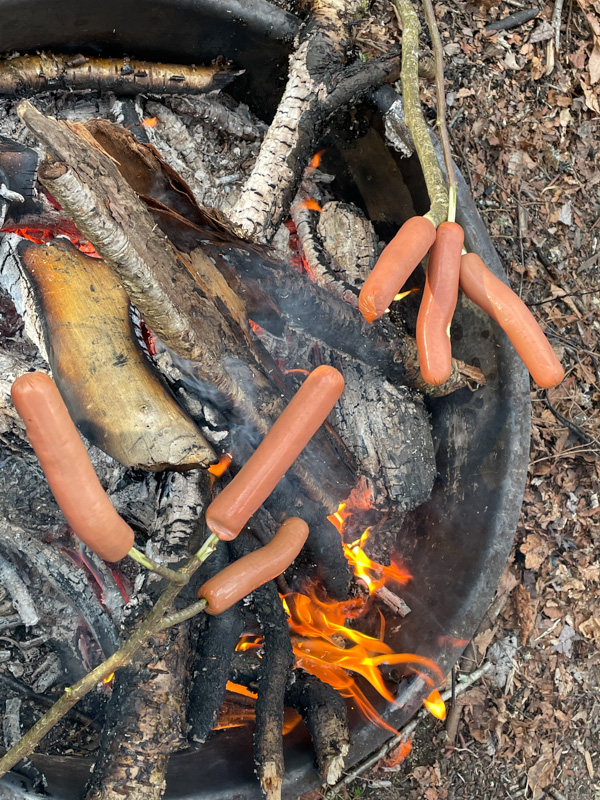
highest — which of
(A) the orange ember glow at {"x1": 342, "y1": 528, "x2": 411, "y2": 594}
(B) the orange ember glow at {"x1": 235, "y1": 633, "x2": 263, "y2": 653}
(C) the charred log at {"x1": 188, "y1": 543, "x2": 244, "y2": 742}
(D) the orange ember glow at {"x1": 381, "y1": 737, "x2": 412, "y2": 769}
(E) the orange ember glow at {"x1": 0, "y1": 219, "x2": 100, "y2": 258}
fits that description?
(E) the orange ember glow at {"x1": 0, "y1": 219, "x2": 100, "y2": 258}

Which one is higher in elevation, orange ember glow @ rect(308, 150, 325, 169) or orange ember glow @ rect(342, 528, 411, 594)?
orange ember glow @ rect(308, 150, 325, 169)

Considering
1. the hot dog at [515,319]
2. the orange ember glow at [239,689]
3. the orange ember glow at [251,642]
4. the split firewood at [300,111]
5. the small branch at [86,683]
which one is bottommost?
the orange ember glow at [239,689]

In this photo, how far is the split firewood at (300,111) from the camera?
2.56 m

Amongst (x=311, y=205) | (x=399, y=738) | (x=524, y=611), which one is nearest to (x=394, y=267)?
(x=311, y=205)

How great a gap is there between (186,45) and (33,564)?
7.41 feet

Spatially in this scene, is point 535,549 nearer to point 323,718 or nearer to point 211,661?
point 323,718

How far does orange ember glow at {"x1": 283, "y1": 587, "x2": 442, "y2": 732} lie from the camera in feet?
8.30

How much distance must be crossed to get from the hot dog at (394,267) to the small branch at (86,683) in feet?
2.66

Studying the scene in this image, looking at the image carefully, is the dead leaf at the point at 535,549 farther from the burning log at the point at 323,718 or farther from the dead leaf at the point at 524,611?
the burning log at the point at 323,718

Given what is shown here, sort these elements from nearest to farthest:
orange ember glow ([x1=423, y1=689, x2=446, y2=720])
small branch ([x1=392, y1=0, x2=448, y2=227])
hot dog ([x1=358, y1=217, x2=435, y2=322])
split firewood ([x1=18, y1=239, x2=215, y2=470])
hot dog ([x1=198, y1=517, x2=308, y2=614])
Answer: hot dog ([x1=198, y1=517, x2=308, y2=614])
hot dog ([x1=358, y1=217, x2=435, y2=322])
split firewood ([x1=18, y1=239, x2=215, y2=470])
small branch ([x1=392, y1=0, x2=448, y2=227])
orange ember glow ([x1=423, y1=689, x2=446, y2=720])

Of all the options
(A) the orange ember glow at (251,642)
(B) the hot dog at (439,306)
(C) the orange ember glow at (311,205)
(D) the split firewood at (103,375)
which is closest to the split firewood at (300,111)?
(C) the orange ember glow at (311,205)

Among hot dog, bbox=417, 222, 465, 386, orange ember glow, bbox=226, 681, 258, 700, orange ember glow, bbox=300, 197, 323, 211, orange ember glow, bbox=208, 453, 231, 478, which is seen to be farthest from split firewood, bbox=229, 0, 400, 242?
orange ember glow, bbox=226, 681, 258, 700

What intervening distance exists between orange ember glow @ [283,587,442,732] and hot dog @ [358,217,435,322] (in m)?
1.27

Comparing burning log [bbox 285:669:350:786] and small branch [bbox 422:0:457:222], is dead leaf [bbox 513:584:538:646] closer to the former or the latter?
burning log [bbox 285:669:350:786]
